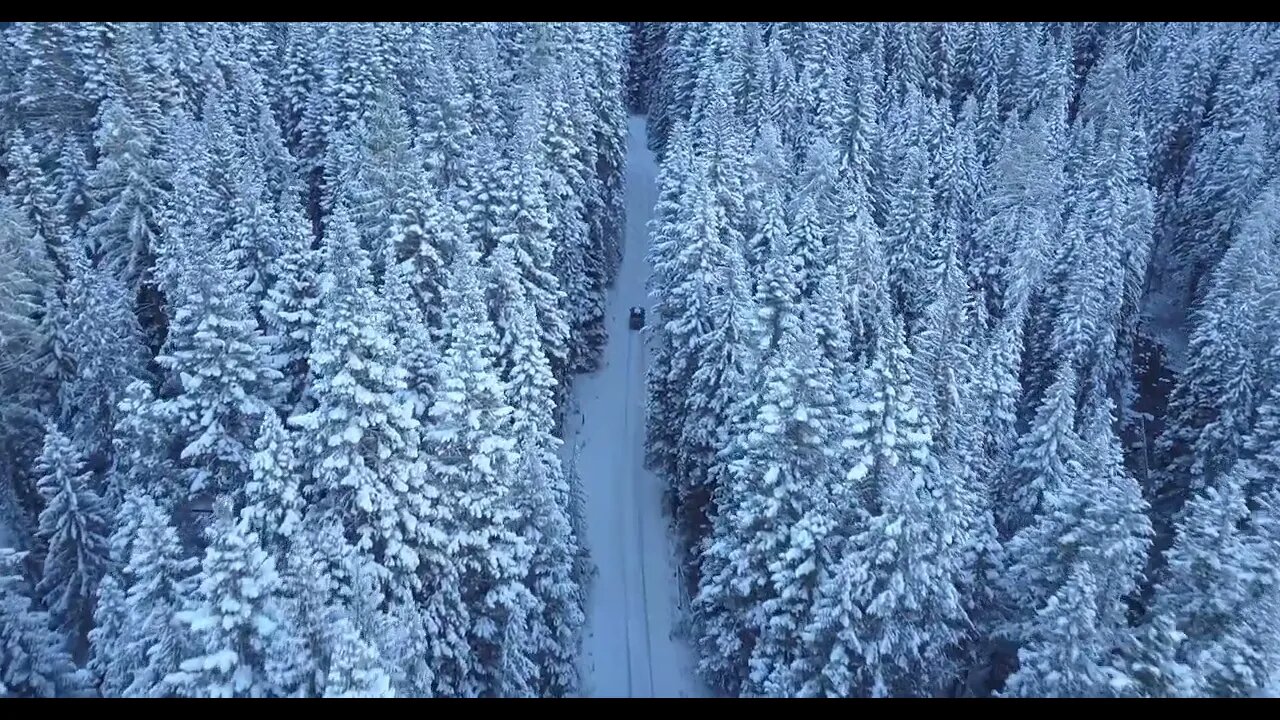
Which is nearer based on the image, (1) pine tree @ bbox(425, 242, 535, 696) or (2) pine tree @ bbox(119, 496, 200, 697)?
(2) pine tree @ bbox(119, 496, 200, 697)

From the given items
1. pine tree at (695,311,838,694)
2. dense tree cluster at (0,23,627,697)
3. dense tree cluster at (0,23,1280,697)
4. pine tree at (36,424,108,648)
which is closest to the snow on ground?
dense tree cluster at (0,23,1280,697)

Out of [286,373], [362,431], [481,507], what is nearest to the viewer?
[362,431]

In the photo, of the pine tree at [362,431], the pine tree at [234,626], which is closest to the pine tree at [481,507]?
the pine tree at [362,431]

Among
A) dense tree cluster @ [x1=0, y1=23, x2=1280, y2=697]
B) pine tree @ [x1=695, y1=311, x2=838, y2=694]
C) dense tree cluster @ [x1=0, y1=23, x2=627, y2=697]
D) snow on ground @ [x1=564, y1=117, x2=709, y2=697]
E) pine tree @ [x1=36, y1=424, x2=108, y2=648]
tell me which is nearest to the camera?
dense tree cluster @ [x1=0, y1=23, x2=627, y2=697]

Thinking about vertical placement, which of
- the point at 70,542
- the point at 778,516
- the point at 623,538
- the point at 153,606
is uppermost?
the point at 778,516

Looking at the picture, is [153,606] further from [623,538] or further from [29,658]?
[623,538]

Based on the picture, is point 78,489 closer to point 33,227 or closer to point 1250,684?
point 33,227

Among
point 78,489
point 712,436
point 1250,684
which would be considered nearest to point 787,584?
point 712,436

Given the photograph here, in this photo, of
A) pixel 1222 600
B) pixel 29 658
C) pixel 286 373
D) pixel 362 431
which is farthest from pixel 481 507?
pixel 1222 600

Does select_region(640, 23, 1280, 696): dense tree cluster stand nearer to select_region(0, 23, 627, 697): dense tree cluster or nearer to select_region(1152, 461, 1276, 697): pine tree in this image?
select_region(1152, 461, 1276, 697): pine tree
